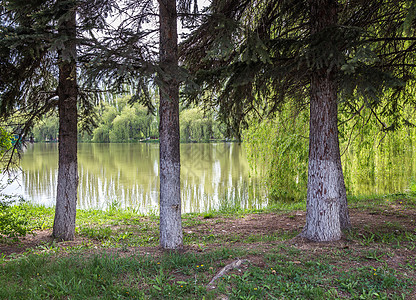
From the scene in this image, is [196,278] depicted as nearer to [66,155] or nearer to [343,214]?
[343,214]

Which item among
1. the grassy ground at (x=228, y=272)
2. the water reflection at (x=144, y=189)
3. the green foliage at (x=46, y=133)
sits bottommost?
the water reflection at (x=144, y=189)

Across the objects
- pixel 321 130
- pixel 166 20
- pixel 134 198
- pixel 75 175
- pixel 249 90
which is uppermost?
pixel 166 20

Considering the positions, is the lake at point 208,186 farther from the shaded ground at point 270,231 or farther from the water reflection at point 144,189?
the shaded ground at point 270,231

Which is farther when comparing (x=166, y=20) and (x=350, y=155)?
(x=350, y=155)

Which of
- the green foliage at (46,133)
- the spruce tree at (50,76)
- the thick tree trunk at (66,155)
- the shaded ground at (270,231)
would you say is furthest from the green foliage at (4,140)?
the green foliage at (46,133)

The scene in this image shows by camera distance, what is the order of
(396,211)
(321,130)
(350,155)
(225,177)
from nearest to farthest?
(321,130)
(396,211)
(350,155)
(225,177)

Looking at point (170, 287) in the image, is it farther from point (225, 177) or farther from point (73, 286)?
point (225, 177)

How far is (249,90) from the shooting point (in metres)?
5.39

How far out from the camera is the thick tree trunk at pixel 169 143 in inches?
169

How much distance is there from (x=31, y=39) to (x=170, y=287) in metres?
3.95

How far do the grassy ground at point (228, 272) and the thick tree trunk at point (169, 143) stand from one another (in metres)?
0.34

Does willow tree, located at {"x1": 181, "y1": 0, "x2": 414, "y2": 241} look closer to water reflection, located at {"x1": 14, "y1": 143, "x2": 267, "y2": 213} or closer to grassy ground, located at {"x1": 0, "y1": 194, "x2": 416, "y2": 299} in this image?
grassy ground, located at {"x1": 0, "y1": 194, "x2": 416, "y2": 299}

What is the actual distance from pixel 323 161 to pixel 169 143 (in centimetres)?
248

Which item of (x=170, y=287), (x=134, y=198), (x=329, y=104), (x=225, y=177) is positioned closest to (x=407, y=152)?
(x=225, y=177)
